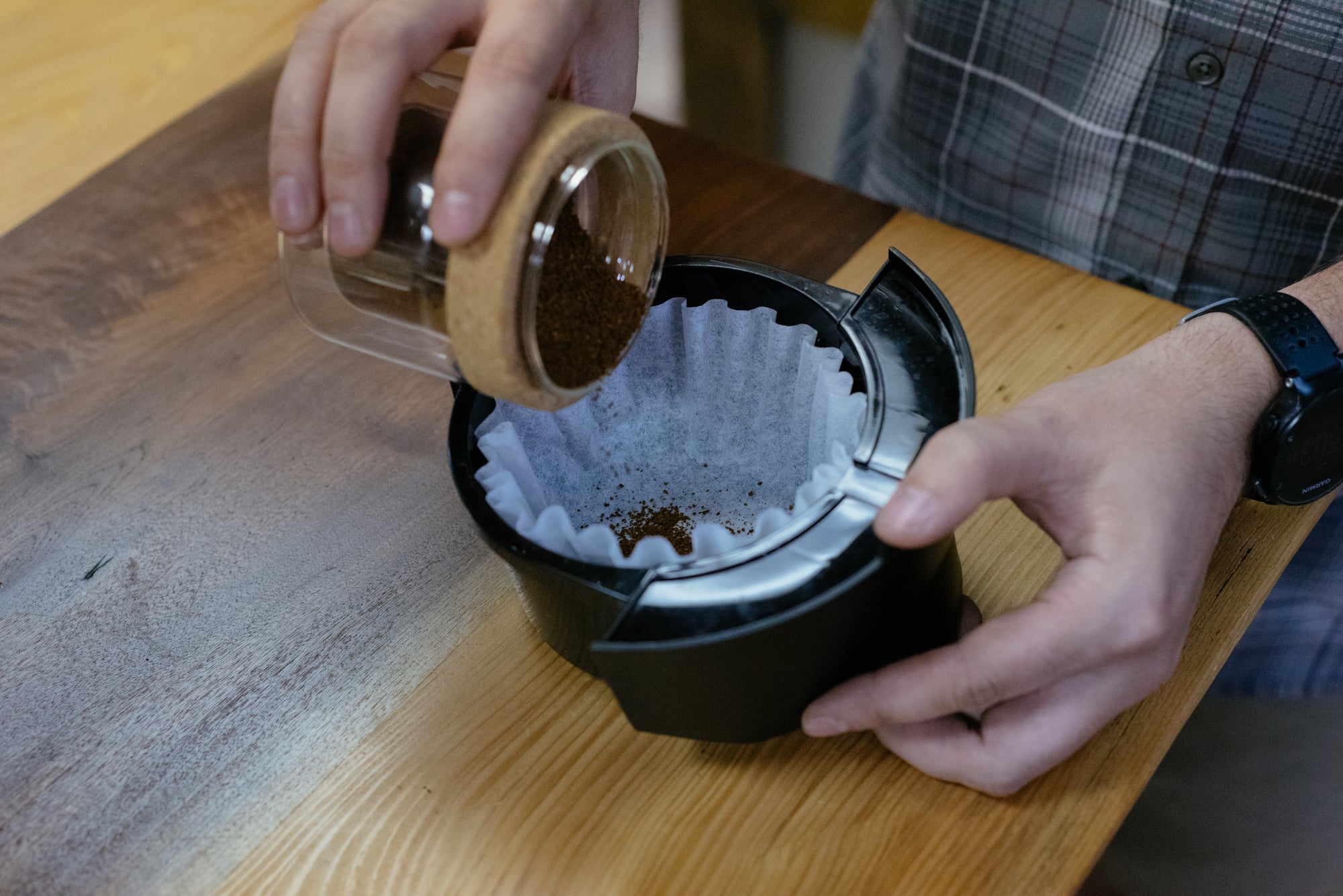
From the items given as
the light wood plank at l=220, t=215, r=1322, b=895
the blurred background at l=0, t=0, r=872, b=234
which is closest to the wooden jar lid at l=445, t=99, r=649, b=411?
the light wood plank at l=220, t=215, r=1322, b=895

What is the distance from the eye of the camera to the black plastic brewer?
47 centimetres

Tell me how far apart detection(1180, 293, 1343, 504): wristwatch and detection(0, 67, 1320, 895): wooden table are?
0.04m

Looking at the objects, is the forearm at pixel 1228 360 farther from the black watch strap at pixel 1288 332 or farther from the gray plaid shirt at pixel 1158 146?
the gray plaid shirt at pixel 1158 146

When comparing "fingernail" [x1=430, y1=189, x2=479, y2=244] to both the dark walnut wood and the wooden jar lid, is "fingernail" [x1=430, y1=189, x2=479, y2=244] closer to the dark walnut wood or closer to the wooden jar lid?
the wooden jar lid

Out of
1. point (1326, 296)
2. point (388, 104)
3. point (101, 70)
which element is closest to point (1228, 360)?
point (1326, 296)

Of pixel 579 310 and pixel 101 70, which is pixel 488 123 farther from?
pixel 101 70

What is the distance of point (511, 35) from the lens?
1.68 feet

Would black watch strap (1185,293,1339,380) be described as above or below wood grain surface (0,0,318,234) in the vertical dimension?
above

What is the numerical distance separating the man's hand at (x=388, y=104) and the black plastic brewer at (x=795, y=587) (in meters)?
0.13

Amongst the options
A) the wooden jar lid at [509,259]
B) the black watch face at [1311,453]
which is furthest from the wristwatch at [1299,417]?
the wooden jar lid at [509,259]

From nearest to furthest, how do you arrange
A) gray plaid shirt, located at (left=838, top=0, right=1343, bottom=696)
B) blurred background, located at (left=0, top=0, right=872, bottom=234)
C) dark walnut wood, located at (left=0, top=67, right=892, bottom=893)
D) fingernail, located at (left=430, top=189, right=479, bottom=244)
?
fingernail, located at (left=430, top=189, right=479, bottom=244)
dark walnut wood, located at (left=0, top=67, right=892, bottom=893)
gray plaid shirt, located at (left=838, top=0, right=1343, bottom=696)
blurred background, located at (left=0, top=0, right=872, bottom=234)

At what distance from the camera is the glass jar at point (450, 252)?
0.47m

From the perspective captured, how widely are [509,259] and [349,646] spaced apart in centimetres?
28

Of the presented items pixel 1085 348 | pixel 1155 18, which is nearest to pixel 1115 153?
pixel 1155 18
